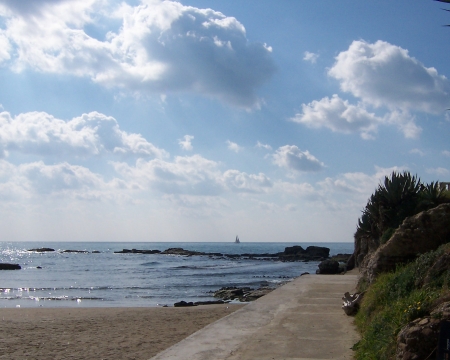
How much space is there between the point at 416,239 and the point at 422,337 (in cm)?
496

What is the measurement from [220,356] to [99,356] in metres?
3.88

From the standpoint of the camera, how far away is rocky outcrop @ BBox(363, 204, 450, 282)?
10.0m

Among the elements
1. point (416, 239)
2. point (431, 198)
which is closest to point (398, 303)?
point (416, 239)

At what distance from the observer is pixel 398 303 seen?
7043 mm

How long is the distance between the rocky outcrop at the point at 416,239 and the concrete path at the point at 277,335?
1.56 metres

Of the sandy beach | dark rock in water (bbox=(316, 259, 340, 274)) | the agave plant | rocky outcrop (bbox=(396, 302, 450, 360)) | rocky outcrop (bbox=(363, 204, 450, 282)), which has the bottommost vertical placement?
the sandy beach

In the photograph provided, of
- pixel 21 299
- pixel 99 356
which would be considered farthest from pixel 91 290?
pixel 99 356

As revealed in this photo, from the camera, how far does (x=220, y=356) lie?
25.2ft

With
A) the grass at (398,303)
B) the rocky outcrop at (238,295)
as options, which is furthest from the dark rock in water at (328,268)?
the grass at (398,303)

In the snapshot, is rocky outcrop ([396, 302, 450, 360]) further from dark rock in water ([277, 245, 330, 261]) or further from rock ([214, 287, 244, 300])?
dark rock in water ([277, 245, 330, 261])

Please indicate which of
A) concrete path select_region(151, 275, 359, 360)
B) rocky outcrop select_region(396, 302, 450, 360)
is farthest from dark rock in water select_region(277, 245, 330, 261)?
rocky outcrop select_region(396, 302, 450, 360)

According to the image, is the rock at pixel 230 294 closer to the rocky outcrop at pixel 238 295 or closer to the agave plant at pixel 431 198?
the rocky outcrop at pixel 238 295

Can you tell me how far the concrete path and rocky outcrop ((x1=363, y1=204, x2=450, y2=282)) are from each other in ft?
5.11

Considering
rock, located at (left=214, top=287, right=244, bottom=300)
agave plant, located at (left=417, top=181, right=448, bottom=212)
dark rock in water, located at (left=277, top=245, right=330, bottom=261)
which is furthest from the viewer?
dark rock in water, located at (left=277, top=245, right=330, bottom=261)
